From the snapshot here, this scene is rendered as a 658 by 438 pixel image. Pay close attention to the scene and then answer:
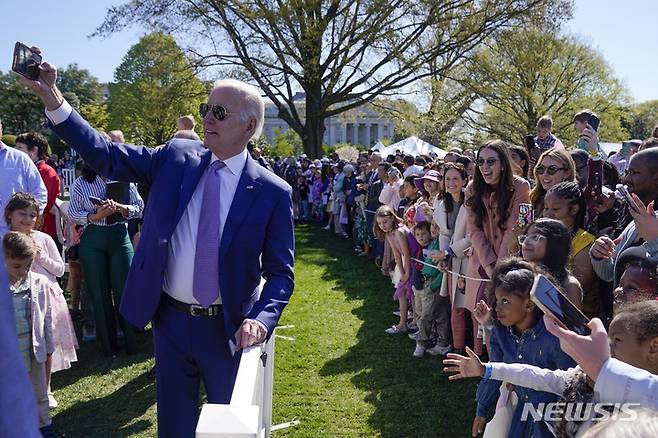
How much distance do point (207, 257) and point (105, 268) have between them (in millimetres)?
3699

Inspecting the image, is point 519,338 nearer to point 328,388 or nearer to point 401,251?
point 328,388

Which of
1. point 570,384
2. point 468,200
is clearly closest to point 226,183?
point 570,384

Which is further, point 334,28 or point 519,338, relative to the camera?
point 334,28

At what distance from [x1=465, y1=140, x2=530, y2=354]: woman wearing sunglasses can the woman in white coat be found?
39 cm

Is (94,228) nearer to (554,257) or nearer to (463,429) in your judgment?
(463,429)

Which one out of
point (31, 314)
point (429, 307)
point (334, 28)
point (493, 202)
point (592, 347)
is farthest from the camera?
point (334, 28)

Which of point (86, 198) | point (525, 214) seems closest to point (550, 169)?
point (525, 214)

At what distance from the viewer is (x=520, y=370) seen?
264cm

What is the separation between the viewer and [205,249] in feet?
9.47

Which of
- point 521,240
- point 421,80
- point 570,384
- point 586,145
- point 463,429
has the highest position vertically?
point 421,80

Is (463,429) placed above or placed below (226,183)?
below

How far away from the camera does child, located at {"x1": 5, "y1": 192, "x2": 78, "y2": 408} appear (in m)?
4.74

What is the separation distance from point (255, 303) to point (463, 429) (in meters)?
2.44

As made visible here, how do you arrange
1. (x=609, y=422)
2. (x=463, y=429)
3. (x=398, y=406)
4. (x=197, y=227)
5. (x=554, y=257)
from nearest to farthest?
(x=609, y=422) < (x=197, y=227) < (x=554, y=257) < (x=463, y=429) < (x=398, y=406)
